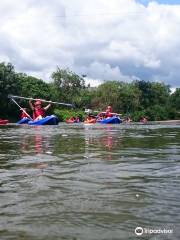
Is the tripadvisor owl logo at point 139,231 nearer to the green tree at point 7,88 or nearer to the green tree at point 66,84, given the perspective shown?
the green tree at point 7,88

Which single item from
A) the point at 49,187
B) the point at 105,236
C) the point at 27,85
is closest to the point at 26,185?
the point at 49,187

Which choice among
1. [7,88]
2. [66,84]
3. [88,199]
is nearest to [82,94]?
[66,84]

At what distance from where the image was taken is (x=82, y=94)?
390ft

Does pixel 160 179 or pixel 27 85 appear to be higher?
pixel 27 85

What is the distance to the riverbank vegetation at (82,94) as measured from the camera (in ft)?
266

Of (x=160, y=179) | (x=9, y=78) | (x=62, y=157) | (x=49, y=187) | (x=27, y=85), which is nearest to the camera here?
(x=49, y=187)

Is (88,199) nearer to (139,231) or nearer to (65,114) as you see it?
(139,231)

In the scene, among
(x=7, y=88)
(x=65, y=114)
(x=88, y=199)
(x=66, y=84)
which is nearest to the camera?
(x=88, y=199)

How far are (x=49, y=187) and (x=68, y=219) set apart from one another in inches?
77.0

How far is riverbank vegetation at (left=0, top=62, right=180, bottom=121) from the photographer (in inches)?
3191

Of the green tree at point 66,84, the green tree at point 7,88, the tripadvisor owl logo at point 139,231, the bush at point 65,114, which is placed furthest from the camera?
the green tree at point 66,84

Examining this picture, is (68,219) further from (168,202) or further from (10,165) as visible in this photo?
(10,165)

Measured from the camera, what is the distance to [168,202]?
6.33 m

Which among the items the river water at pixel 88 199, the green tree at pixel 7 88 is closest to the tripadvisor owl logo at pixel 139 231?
the river water at pixel 88 199
